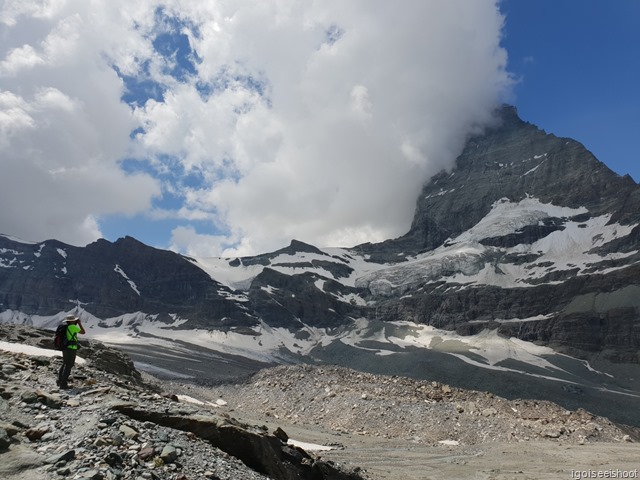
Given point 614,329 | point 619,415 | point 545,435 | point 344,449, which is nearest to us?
point 344,449

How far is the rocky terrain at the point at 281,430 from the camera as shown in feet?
38.3

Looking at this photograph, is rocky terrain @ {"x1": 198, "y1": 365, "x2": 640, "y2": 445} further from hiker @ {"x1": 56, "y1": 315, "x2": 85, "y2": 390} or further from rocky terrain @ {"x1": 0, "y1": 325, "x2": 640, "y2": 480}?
hiker @ {"x1": 56, "y1": 315, "x2": 85, "y2": 390}

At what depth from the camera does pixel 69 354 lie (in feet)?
53.4

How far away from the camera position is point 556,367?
181 meters

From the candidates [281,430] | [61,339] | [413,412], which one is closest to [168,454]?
[61,339]

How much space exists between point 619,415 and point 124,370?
117323 mm

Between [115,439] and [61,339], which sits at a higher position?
[61,339]

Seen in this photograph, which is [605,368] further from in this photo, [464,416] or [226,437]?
[226,437]

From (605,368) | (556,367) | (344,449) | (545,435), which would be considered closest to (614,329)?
(605,368)

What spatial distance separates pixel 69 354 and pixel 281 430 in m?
8.09

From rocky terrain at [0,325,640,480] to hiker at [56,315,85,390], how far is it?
384 mm

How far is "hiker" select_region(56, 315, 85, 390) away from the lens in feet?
52.7

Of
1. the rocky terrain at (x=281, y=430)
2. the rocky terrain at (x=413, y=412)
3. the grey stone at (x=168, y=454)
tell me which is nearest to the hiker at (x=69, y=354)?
the rocky terrain at (x=281, y=430)

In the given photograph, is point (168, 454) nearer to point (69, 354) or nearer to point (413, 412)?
point (69, 354)
